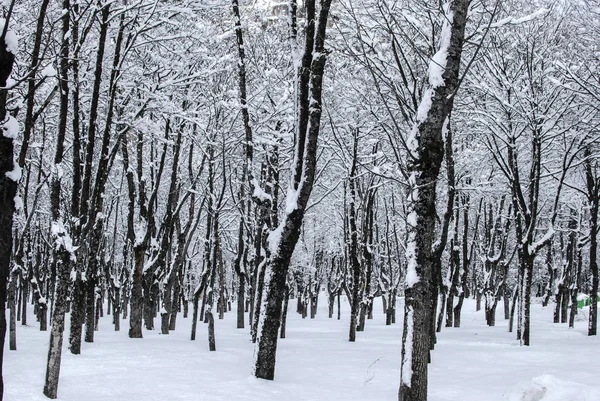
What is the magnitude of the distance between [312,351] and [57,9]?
11052mm

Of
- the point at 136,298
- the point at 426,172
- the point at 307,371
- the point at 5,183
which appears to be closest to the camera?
the point at 5,183

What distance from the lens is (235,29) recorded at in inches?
524

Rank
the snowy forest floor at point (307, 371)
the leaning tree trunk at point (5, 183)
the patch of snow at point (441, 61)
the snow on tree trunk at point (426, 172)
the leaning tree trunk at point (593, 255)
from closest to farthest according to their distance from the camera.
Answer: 1. the leaning tree trunk at point (5, 183)
2. the snow on tree trunk at point (426, 172)
3. the patch of snow at point (441, 61)
4. the snowy forest floor at point (307, 371)
5. the leaning tree trunk at point (593, 255)

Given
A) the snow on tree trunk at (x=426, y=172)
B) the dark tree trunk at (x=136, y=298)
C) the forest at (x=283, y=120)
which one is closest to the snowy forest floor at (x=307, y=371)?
the forest at (x=283, y=120)

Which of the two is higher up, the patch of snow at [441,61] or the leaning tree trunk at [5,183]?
the patch of snow at [441,61]

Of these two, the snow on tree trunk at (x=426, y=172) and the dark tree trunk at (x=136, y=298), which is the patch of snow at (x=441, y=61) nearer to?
the snow on tree trunk at (x=426, y=172)

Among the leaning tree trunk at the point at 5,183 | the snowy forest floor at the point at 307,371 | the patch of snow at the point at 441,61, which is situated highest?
the patch of snow at the point at 441,61

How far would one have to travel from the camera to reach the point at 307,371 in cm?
1129

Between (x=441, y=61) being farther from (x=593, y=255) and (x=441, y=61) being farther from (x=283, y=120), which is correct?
(x=593, y=255)

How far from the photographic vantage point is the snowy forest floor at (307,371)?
7938 millimetres

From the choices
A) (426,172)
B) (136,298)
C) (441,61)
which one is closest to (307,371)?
(426,172)

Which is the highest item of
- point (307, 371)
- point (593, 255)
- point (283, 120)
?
point (283, 120)

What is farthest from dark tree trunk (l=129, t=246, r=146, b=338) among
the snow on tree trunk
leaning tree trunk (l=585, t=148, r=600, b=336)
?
leaning tree trunk (l=585, t=148, r=600, b=336)

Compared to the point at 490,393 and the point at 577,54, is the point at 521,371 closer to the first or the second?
the point at 490,393
